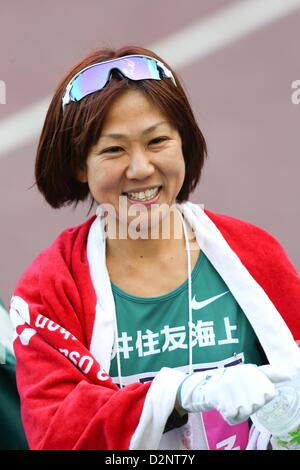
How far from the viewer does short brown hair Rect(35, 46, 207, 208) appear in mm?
2039

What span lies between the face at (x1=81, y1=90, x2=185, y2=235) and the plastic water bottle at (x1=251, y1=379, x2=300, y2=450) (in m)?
0.48

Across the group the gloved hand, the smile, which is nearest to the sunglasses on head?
the smile

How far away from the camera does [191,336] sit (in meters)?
2.06

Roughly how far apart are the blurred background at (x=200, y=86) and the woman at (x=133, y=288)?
1518 millimetres

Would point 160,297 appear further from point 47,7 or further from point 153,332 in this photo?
point 47,7

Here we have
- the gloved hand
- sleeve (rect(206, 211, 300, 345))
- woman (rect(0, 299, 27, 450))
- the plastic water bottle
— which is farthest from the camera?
woman (rect(0, 299, 27, 450))

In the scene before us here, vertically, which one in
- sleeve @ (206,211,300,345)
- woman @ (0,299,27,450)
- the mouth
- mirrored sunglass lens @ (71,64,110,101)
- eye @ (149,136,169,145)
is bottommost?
woman @ (0,299,27,450)

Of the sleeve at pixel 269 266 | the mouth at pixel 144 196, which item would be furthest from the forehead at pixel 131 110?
the sleeve at pixel 269 266

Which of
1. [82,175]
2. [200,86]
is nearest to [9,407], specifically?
[82,175]

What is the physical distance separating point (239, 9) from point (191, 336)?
6.82 ft

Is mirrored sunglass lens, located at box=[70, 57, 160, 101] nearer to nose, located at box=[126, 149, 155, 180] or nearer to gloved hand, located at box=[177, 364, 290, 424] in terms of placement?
nose, located at box=[126, 149, 155, 180]

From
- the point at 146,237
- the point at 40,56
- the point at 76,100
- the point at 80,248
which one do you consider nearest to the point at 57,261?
the point at 80,248

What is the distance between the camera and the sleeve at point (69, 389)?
1.86m
